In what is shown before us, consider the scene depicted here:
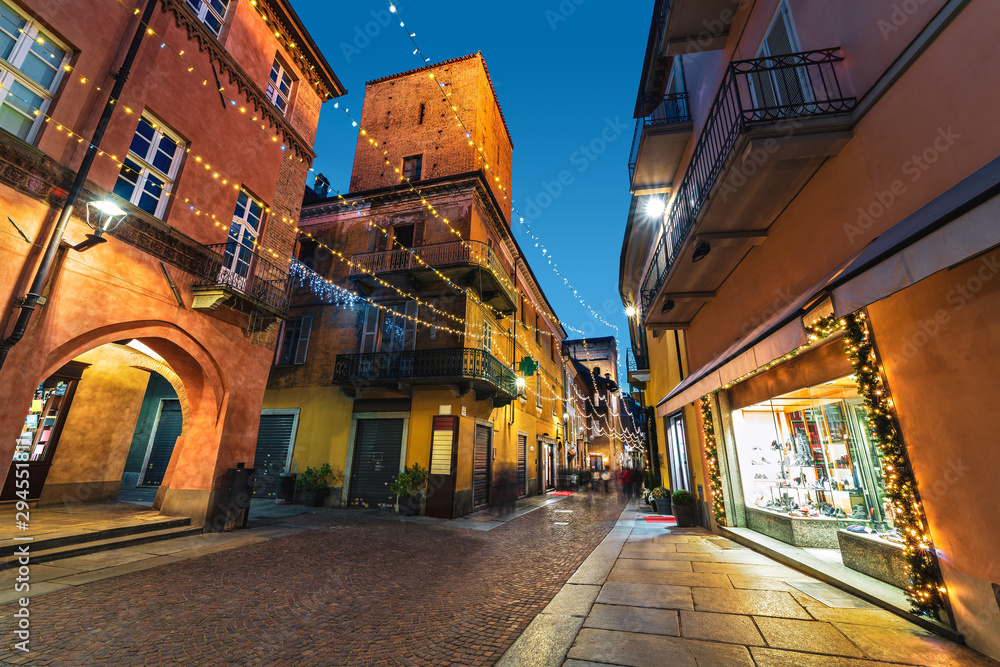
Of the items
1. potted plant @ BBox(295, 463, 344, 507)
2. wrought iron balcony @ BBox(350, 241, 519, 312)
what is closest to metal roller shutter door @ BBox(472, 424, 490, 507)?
potted plant @ BBox(295, 463, 344, 507)

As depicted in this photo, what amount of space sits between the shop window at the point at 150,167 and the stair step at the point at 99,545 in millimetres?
5297

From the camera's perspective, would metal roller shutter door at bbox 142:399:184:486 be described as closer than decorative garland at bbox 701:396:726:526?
No

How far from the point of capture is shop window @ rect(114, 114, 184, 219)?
21.5 feet

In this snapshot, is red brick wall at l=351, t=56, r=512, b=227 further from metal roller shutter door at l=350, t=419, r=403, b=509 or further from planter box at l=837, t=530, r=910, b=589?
planter box at l=837, t=530, r=910, b=589

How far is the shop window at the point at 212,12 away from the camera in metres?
7.75

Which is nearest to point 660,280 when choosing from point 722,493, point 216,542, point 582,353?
point 722,493

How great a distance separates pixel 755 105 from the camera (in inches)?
242

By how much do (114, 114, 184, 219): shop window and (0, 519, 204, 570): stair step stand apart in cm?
530

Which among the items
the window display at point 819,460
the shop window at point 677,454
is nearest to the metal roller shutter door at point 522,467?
the shop window at point 677,454

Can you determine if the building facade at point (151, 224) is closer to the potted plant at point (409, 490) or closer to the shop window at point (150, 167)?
the shop window at point (150, 167)

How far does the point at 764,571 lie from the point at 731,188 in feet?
17.2

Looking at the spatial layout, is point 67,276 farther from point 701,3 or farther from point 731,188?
point 701,3

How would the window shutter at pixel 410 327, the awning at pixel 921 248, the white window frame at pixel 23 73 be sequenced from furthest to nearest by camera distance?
1. the window shutter at pixel 410 327
2. the white window frame at pixel 23 73
3. the awning at pixel 921 248

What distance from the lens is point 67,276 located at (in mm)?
5438
